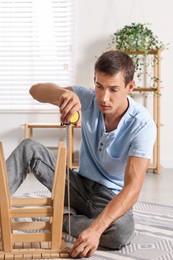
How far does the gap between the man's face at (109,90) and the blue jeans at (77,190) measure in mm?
374

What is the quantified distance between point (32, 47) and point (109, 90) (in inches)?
107

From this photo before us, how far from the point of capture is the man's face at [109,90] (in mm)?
2072

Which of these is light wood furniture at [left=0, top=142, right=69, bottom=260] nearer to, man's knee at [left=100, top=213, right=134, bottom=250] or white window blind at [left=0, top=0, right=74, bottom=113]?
man's knee at [left=100, top=213, right=134, bottom=250]

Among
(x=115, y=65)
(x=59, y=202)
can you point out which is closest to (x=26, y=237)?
(x=59, y=202)

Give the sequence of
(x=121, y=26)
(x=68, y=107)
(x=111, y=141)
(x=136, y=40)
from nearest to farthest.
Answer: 1. (x=68, y=107)
2. (x=111, y=141)
3. (x=136, y=40)
4. (x=121, y=26)

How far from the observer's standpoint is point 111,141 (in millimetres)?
2191

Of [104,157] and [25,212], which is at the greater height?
[104,157]

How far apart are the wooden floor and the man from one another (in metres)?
1.06

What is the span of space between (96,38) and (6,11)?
0.86 meters

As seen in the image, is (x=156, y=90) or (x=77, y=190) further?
(x=156, y=90)

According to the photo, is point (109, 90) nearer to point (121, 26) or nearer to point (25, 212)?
point (25, 212)

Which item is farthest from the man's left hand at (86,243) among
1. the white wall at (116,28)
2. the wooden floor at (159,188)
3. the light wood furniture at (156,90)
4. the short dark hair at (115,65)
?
the white wall at (116,28)

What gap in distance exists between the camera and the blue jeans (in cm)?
217

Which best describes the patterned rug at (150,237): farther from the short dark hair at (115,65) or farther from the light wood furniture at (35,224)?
the short dark hair at (115,65)
